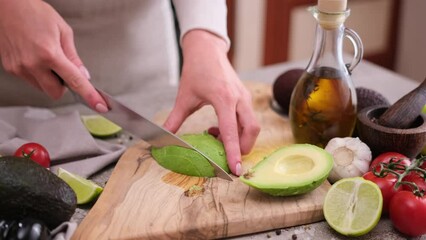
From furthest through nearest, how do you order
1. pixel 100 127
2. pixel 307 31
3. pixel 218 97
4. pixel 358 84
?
1. pixel 307 31
2. pixel 358 84
3. pixel 100 127
4. pixel 218 97

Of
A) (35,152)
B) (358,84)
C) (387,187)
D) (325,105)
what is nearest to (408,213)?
(387,187)

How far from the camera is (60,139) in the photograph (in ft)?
4.24

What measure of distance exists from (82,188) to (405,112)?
613mm

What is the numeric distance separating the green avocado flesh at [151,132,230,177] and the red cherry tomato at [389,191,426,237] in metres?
0.33

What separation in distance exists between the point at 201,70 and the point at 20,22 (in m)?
0.38

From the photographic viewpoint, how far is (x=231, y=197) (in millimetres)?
1075

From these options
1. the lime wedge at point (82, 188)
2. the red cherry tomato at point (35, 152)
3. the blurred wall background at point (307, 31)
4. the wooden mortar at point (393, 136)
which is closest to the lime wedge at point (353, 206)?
the wooden mortar at point (393, 136)

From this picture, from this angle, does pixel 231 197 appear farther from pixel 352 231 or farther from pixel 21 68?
pixel 21 68

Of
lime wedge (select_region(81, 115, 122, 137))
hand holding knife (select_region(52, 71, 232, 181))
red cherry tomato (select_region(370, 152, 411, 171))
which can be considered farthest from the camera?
lime wedge (select_region(81, 115, 122, 137))

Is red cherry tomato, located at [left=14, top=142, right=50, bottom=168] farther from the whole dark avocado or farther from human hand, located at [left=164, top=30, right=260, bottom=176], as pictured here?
the whole dark avocado

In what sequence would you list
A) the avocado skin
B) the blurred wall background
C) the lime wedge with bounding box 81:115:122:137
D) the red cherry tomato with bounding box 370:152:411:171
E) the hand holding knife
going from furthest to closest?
the blurred wall background < the lime wedge with bounding box 81:115:122:137 < the hand holding knife < the red cherry tomato with bounding box 370:152:411:171 < the avocado skin

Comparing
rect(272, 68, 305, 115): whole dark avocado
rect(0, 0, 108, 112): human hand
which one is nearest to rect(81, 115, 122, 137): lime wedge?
rect(0, 0, 108, 112): human hand

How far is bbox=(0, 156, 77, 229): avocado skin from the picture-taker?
936 millimetres

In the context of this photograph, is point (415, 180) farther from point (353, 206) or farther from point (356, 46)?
point (356, 46)
